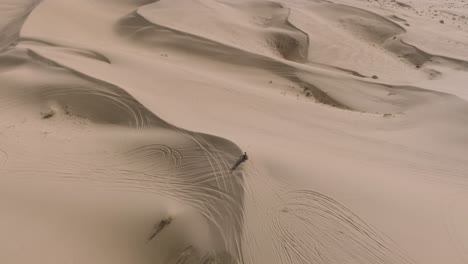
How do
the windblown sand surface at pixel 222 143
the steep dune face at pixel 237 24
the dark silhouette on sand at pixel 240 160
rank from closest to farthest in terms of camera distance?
the windblown sand surface at pixel 222 143
the dark silhouette on sand at pixel 240 160
the steep dune face at pixel 237 24

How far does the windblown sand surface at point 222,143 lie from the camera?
4.41m

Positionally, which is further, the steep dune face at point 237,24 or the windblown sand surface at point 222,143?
the steep dune face at point 237,24

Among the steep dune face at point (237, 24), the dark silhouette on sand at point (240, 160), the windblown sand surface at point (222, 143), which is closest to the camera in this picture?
the windblown sand surface at point (222, 143)

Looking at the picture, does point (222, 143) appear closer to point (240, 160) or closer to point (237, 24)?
point (240, 160)

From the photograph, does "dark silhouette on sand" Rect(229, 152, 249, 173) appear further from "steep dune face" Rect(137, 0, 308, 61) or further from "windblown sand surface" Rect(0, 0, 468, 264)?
"steep dune face" Rect(137, 0, 308, 61)

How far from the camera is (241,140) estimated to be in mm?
5500

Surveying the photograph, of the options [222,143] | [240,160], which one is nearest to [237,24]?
[222,143]

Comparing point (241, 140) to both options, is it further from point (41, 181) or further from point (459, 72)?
point (459, 72)

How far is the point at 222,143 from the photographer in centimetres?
539

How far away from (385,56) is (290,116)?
453 cm

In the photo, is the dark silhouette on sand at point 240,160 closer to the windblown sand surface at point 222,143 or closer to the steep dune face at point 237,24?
the windblown sand surface at point 222,143

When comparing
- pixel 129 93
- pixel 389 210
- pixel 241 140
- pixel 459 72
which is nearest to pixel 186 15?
pixel 129 93

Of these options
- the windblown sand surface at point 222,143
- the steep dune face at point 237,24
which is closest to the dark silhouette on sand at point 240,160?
the windblown sand surface at point 222,143

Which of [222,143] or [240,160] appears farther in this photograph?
[222,143]
